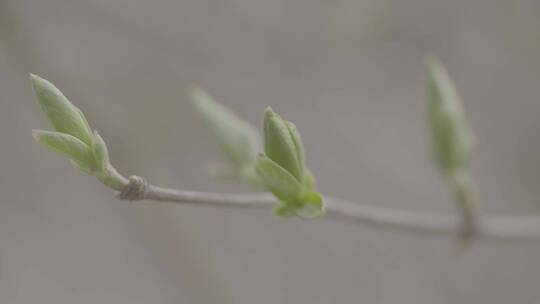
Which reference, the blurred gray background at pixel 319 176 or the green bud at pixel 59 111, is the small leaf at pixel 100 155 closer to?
the green bud at pixel 59 111

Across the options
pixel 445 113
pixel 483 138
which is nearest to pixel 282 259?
pixel 483 138

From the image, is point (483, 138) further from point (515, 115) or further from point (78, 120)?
point (78, 120)

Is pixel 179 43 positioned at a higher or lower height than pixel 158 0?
lower

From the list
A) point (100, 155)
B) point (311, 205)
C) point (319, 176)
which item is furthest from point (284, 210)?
point (319, 176)

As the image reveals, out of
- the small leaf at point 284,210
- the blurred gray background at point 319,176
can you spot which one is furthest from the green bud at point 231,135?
the blurred gray background at point 319,176

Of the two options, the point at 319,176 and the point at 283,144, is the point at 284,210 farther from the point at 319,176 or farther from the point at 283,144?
the point at 319,176
